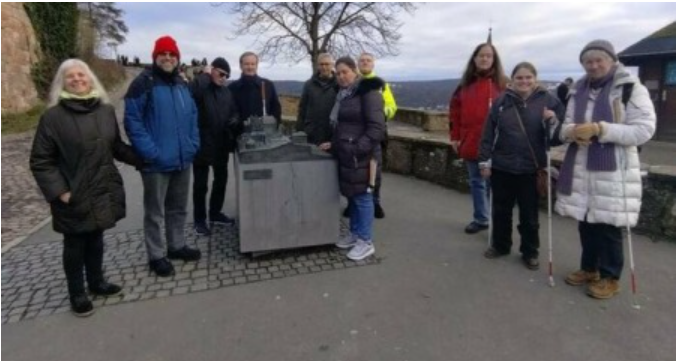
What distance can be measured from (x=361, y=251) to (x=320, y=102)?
1845 millimetres

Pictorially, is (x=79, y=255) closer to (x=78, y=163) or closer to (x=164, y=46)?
(x=78, y=163)

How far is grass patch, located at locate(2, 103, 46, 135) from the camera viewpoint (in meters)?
14.5

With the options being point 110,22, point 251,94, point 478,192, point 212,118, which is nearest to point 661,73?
point 478,192

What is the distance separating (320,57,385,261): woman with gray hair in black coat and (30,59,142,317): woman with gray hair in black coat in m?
1.87

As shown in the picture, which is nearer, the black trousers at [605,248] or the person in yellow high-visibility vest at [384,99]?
the black trousers at [605,248]

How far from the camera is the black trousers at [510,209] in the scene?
4375mm

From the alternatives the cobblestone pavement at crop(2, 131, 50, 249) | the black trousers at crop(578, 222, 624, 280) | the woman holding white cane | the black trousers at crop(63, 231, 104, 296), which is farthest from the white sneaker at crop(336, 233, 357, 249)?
the cobblestone pavement at crop(2, 131, 50, 249)

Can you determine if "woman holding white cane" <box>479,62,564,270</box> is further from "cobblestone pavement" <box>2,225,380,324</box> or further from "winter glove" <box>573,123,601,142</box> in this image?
Answer: "cobblestone pavement" <box>2,225,380,324</box>

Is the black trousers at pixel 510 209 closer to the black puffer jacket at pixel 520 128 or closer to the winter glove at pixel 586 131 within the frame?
the black puffer jacket at pixel 520 128

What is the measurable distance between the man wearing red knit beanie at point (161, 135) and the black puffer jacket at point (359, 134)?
4.24 ft

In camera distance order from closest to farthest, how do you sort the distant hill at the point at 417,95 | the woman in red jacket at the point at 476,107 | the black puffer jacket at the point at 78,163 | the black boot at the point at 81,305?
the black puffer jacket at the point at 78,163 → the black boot at the point at 81,305 → the woman in red jacket at the point at 476,107 → the distant hill at the point at 417,95

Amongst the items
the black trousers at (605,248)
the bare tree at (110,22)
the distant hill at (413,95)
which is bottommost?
the black trousers at (605,248)

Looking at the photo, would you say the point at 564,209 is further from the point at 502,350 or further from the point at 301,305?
the point at 301,305

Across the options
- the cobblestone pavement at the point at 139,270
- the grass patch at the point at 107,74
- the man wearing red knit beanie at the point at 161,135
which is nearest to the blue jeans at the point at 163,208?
the man wearing red knit beanie at the point at 161,135
